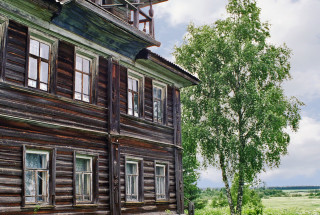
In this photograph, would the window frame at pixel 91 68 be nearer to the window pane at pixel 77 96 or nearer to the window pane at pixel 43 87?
the window pane at pixel 77 96

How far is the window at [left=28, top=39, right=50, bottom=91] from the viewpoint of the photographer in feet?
37.2

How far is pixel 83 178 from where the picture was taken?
12602mm

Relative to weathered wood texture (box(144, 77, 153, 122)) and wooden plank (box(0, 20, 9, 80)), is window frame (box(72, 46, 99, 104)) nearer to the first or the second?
wooden plank (box(0, 20, 9, 80))

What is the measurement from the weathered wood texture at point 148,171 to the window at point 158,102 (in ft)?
4.21

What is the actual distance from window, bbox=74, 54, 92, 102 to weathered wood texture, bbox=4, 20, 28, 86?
2.14 metres

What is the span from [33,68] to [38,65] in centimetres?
20

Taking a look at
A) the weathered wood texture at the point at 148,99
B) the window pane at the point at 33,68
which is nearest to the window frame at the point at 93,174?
the window pane at the point at 33,68

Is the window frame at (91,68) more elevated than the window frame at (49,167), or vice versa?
the window frame at (91,68)

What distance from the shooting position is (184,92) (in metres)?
30.0

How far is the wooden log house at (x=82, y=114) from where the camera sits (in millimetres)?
10688

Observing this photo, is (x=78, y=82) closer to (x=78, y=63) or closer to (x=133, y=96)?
(x=78, y=63)

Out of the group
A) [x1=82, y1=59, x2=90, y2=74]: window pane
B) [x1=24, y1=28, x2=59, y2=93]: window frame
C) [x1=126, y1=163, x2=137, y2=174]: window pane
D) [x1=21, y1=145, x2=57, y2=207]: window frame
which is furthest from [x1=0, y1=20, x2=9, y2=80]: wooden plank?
[x1=126, y1=163, x2=137, y2=174]: window pane

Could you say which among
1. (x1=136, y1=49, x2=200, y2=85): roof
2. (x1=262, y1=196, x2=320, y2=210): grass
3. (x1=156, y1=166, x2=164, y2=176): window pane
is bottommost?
(x1=262, y1=196, x2=320, y2=210): grass

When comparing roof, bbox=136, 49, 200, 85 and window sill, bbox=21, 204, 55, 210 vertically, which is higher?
roof, bbox=136, 49, 200, 85
